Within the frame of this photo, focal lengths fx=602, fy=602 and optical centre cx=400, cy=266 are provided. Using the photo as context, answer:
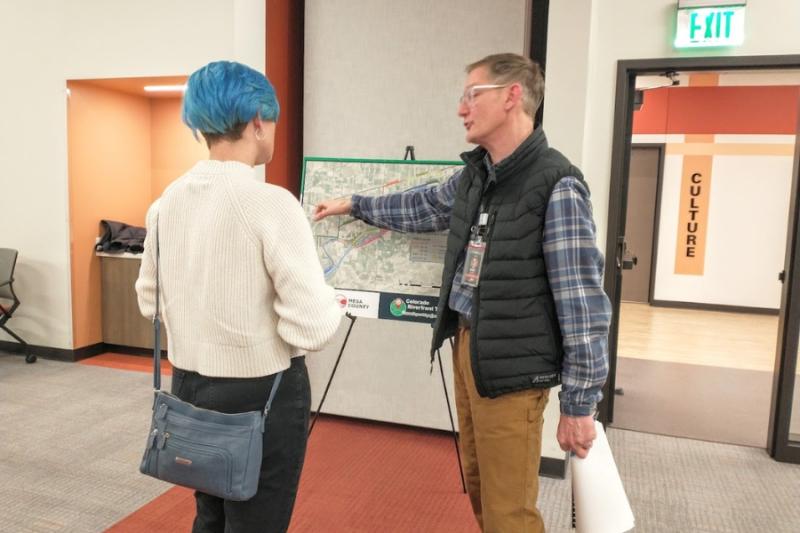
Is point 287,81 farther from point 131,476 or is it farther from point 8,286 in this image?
point 8,286

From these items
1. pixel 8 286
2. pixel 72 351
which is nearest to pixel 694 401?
pixel 72 351

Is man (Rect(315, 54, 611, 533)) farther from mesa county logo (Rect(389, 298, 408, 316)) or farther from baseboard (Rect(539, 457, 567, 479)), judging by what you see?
baseboard (Rect(539, 457, 567, 479))

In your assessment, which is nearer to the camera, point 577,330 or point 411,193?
point 577,330

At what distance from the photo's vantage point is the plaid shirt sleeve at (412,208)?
2.16 meters

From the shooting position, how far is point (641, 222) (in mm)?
7758

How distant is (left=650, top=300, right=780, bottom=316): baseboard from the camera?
7.41 meters

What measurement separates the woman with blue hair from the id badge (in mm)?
465

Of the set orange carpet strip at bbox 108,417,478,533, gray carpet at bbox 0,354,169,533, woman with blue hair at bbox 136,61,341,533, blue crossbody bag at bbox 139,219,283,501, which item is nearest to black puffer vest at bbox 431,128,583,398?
woman with blue hair at bbox 136,61,341,533

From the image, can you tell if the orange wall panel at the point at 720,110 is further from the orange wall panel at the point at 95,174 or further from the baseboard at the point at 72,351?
the baseboard at the point at 72,351

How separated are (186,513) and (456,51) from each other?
255 centimetres

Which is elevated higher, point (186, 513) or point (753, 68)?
point (753, 68)

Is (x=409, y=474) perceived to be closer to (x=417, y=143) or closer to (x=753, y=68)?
(x=417, y=143)

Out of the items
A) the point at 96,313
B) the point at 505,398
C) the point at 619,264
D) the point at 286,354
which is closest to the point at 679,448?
the point at 619,264

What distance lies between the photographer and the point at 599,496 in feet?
5.34
